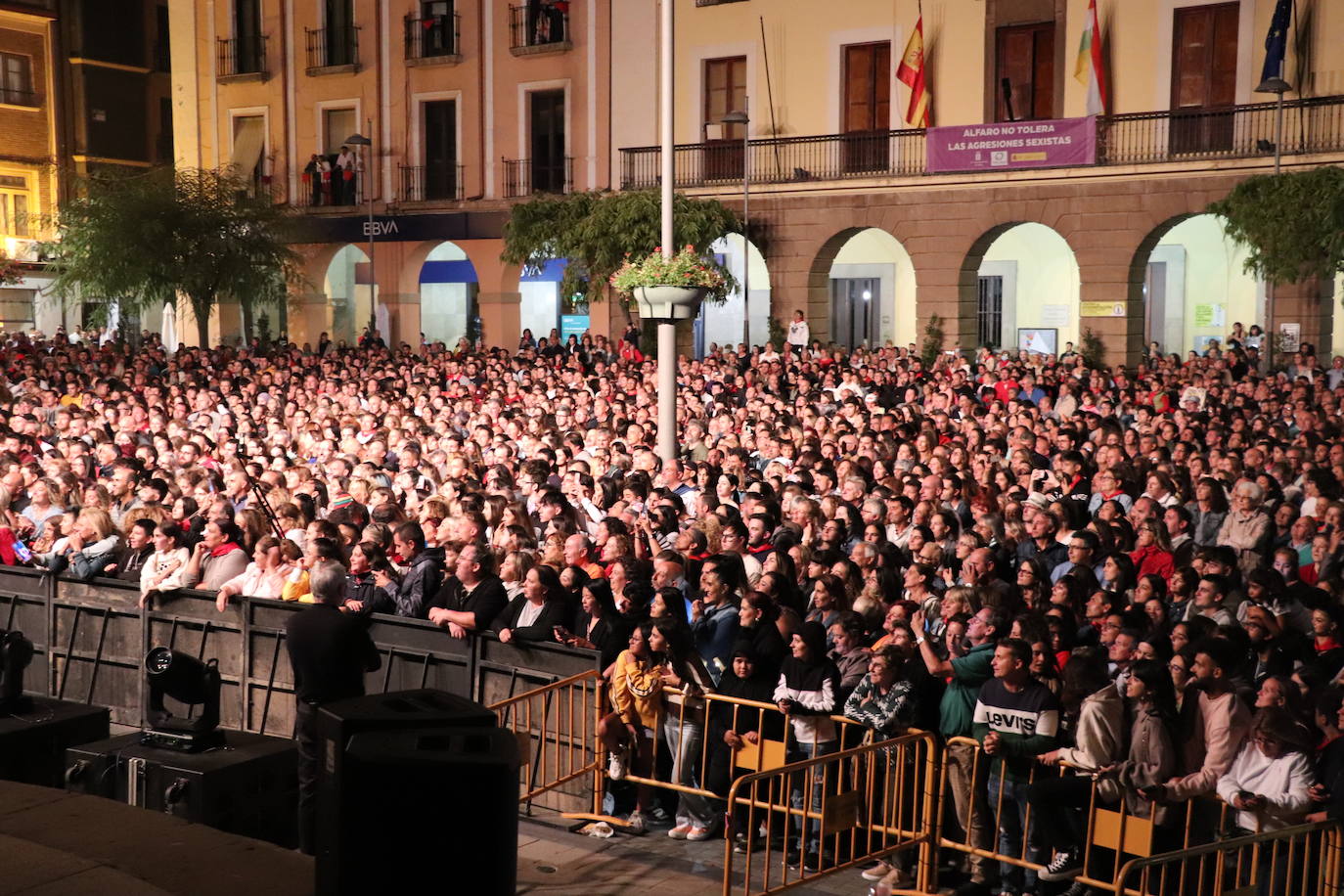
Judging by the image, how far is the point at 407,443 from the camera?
16266mm

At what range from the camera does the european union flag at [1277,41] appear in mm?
25578

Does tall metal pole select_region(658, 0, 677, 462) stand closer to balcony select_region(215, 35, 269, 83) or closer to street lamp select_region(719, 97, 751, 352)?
street lamp select_region(719, 97, 751, 352)

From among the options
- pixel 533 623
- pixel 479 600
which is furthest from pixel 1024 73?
pixel 533 623

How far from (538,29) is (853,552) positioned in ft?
88.6

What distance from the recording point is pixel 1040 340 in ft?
104

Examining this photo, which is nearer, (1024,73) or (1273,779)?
(1273,779)

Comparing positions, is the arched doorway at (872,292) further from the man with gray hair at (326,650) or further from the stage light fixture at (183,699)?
the stage light fixture at (183,699)

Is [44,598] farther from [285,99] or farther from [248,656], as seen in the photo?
[285,99]

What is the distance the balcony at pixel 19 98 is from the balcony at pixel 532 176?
19.9 metres

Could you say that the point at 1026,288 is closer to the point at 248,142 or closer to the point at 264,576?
the point at 248,142

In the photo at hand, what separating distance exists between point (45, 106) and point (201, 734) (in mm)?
45194

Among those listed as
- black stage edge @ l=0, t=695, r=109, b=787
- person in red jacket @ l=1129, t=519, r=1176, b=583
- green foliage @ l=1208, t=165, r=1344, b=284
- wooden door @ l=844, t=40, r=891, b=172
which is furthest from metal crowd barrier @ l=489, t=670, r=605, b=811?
wooden door @ l=844, t=40, r=891, b=172

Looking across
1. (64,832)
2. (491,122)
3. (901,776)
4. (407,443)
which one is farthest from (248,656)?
(491,122)

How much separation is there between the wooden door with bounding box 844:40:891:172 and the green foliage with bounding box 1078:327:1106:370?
5.49 meters
